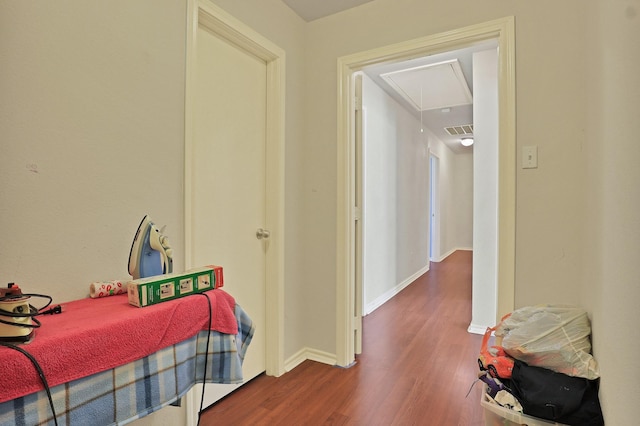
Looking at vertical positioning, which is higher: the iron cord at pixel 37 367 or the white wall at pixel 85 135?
the white wall at pixel 85 135

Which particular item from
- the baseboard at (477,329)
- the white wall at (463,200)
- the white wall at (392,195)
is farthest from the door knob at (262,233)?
the white wall at (463,200)

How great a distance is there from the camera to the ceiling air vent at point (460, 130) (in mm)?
6192

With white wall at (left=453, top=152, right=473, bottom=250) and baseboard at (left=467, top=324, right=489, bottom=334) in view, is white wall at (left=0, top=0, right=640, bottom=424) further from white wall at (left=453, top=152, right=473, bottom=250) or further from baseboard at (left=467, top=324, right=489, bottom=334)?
white wall at (left=453, top=152, right=473, bottom=250)

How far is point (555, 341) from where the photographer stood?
1487 mm

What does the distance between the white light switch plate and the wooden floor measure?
1356 millimetres

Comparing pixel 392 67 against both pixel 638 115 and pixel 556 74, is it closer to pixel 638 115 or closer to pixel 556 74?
pixel 556 74

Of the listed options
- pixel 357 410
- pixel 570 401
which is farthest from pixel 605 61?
pixel 357 410

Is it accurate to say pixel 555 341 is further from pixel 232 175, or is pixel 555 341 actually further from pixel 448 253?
pixel 448 253

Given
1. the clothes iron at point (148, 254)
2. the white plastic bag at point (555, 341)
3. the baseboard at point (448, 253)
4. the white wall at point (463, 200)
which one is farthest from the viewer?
the white wall at point (463, 200)

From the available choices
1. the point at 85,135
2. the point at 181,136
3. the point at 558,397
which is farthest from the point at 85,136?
the point at 558,397

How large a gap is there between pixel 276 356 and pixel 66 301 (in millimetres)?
1409

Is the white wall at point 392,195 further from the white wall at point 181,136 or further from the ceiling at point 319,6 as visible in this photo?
the white wall at point 181,136

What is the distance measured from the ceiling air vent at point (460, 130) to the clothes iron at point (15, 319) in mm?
6401

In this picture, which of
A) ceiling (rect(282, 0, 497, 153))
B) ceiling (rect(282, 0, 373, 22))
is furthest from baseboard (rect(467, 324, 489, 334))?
ceiling (rect(282, 0, 373, 22))
